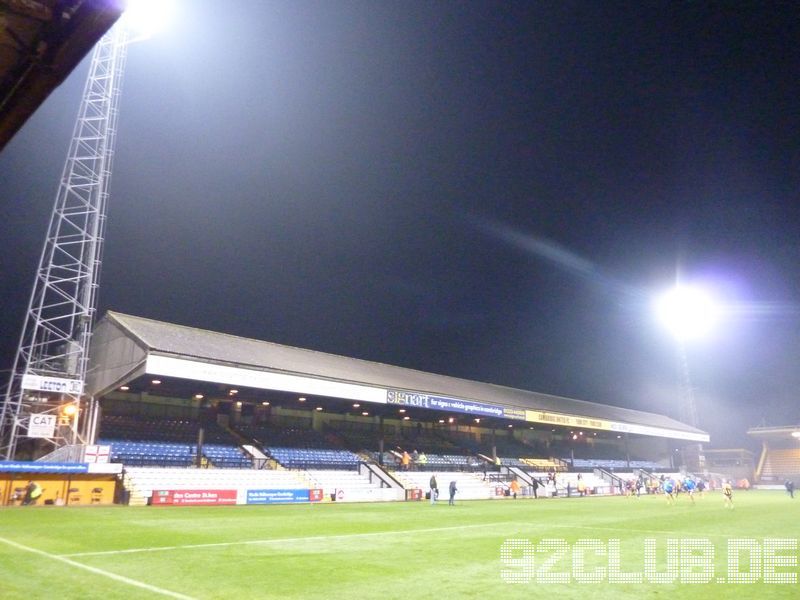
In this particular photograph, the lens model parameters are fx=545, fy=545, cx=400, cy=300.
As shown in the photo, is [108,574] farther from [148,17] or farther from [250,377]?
[148,17]

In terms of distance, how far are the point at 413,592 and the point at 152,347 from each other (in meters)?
25.8

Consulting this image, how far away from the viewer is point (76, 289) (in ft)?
130

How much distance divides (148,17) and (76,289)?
20.0m

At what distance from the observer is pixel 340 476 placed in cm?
3828

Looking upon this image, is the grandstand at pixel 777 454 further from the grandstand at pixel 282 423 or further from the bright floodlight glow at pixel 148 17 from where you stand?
the bright floodlight glow at pixel 148 17

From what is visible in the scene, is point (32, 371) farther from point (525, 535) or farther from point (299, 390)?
point (525, 535)

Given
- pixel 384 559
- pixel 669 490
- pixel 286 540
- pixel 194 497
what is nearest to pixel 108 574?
pixel 384 559

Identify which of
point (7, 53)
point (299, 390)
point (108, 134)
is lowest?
point (299, 390)

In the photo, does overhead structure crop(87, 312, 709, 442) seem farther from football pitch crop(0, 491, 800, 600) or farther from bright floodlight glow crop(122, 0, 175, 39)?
bright floodlight glow crop(122, 0, 175, 39)

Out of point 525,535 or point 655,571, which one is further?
point 525,535

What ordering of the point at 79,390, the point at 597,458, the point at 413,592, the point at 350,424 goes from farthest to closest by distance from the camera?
the point at 597,458
the point at 350,424
the point at 79,390
the point at 413,592

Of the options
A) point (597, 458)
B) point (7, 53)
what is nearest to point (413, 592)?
point (7, 53)

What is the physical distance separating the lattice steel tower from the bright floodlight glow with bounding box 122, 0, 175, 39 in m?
1.44

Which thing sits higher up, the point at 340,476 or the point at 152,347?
the point at 152,347
